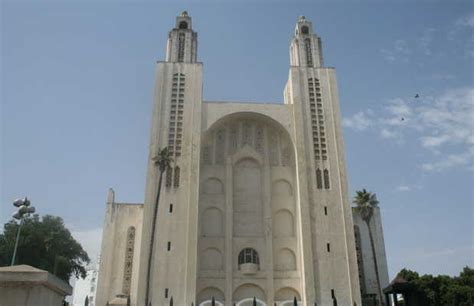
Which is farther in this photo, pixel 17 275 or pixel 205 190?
pixel 205 190

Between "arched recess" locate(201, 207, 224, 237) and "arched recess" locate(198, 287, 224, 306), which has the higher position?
"arched recess" locate(201, 207, 224, 237)

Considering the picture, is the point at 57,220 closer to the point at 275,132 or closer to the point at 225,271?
the point at 225,271

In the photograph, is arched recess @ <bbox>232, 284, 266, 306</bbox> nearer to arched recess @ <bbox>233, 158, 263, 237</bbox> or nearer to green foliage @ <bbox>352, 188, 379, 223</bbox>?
arched recess @ <bbox>233, 158, 263, 237</bbox>

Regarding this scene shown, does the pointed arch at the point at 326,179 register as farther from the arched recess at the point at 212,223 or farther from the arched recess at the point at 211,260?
the arched recess at the point at 211,260

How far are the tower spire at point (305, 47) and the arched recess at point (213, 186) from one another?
1306cm

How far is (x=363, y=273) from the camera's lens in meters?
36.9

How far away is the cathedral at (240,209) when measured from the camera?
30.8m

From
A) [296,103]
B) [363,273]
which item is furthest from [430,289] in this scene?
[296,103]

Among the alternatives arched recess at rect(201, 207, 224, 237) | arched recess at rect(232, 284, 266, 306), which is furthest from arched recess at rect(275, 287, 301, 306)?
arched recess at rect(201, 207, 224, 237)

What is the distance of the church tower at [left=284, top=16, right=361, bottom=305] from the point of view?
30875mm

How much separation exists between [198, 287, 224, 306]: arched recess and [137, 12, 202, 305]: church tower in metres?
2.28

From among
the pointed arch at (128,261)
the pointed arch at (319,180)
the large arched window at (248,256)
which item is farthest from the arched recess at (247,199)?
the pointed arch at (128,261)

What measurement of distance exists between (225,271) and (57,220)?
16132 mm

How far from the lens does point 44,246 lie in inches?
1417
